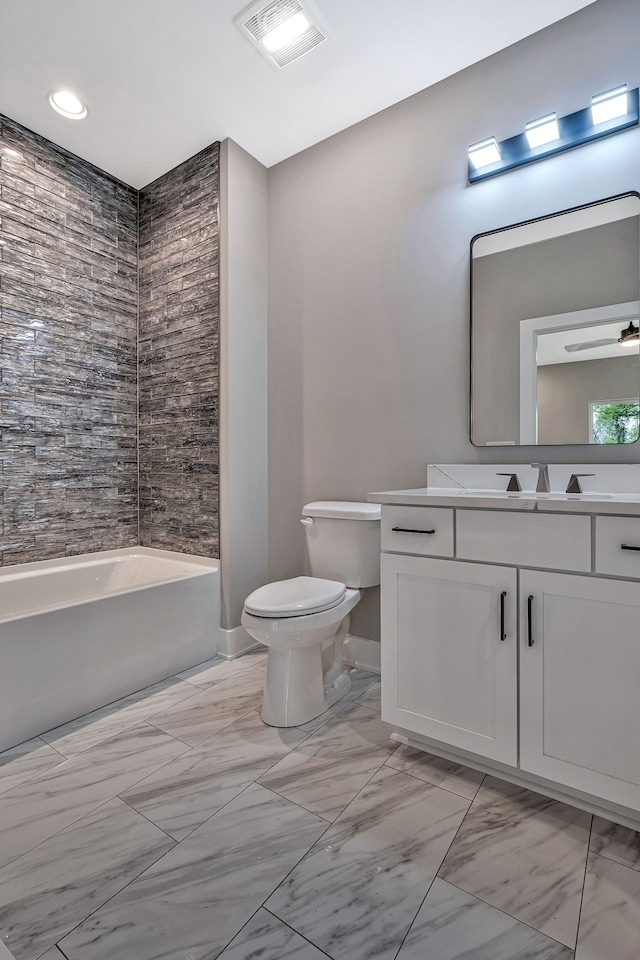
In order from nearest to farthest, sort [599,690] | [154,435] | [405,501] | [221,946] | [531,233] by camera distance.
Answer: [221,946] → [599,690] → [405,501] → [531,233] → [154,435]

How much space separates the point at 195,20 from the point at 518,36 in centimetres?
126

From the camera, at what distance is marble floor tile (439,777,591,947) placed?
3.43 ft

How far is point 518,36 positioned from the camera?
6.15 feet

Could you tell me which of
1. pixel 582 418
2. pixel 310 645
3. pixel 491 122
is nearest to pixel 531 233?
pixel 491 122

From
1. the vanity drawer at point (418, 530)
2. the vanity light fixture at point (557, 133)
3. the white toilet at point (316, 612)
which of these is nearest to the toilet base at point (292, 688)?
the white toilet at point (316, 612)

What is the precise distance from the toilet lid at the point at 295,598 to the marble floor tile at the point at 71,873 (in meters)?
0.69

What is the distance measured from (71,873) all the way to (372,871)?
0.73m

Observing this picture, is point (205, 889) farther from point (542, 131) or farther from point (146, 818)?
point (542, 131)

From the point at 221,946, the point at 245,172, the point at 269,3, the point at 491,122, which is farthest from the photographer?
the point at 245,172

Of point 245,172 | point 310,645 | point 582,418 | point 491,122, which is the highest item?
point 245,172

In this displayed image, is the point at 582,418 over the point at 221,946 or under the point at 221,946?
over

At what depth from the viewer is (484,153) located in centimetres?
193

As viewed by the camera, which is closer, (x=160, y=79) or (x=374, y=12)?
(x=374, y=12)

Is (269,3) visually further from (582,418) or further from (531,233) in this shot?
(582,418)
